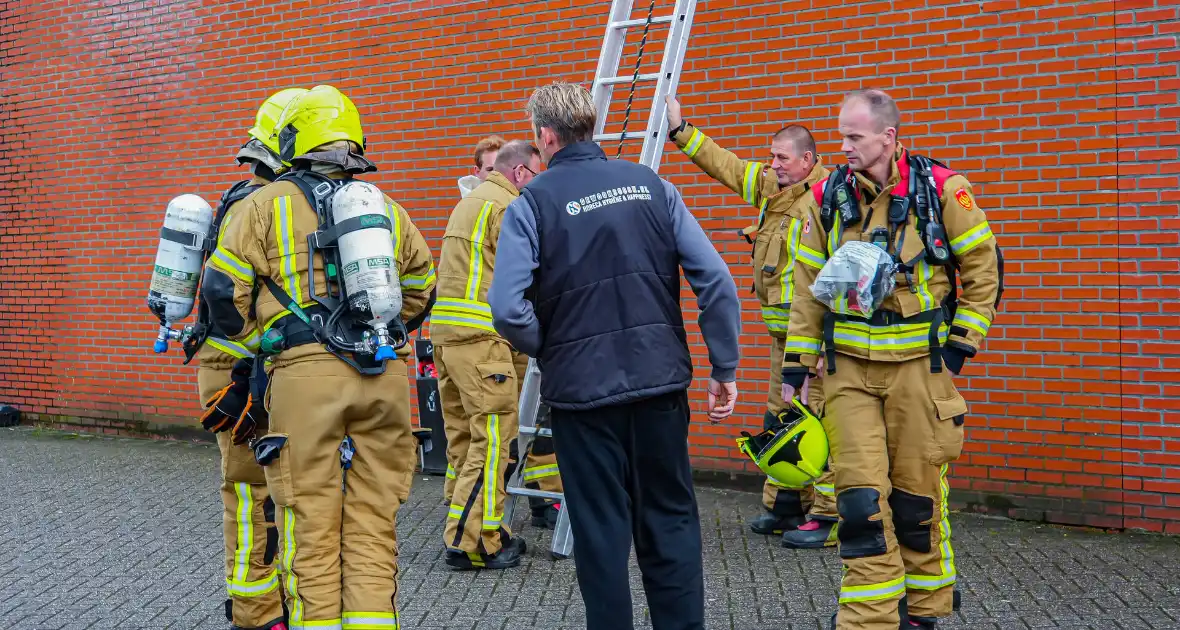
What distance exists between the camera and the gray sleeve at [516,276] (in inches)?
143

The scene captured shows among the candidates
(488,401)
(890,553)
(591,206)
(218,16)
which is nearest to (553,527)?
(488,401)

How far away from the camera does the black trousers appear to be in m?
3.69

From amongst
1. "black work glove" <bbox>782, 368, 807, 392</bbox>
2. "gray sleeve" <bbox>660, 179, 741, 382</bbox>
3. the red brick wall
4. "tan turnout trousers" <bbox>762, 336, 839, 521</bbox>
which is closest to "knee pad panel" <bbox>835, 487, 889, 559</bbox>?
"black work glove" <bbox>782, 368, 807, 392</bbox>

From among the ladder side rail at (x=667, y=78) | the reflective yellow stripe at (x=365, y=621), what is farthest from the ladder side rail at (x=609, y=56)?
the reflective yellow stripe at (x=365, y=621)

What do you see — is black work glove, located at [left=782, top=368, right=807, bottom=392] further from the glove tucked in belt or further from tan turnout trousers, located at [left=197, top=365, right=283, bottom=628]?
tan turnout trousers, located at [left=197, top=365, right=283, bottom=628]

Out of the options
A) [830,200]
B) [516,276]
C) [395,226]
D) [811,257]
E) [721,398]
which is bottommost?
[721,398]

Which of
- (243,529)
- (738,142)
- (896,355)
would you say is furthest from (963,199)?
(738,142)

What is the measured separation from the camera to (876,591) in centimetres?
413

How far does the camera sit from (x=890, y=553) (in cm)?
417

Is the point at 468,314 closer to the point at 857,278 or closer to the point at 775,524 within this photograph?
the point at 775,524

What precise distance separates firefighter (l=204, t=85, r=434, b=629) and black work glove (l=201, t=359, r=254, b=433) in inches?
10.8

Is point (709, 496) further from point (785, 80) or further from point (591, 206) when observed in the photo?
point (591, 206)

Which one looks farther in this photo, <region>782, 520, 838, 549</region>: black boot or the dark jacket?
<region>782, 520, 838, 549</region>: black boot

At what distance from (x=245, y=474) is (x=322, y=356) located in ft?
2.86
